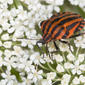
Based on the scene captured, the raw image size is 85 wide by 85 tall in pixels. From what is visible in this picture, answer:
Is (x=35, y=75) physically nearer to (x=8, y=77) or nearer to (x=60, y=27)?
(x=8, y=77)

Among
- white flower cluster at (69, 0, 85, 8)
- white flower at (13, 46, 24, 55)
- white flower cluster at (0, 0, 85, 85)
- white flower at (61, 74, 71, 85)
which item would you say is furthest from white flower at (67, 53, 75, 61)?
white flower cluster at (69, 0, 85, 8)

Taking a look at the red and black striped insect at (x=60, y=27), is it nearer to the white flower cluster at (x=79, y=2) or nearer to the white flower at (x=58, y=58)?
the white flower at (x=58, y=58)

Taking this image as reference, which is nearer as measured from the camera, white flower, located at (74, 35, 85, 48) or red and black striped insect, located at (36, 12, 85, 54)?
red and black striped insect, located at (36, 12, 85, 54)

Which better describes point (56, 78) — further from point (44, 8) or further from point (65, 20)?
point (44, 8)

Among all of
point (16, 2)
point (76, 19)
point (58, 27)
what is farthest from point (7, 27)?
point (76, 19)

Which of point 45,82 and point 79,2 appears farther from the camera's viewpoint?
point 79,2

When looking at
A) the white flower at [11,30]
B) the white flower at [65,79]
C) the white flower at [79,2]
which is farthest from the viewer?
the white flower at [79,2]

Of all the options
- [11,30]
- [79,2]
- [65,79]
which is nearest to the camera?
[65,79]

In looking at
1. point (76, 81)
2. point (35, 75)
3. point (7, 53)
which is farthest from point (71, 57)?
point (7, 53)

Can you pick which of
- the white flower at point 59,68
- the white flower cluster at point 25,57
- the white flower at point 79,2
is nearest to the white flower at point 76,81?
the white flower cluster at point 25,57

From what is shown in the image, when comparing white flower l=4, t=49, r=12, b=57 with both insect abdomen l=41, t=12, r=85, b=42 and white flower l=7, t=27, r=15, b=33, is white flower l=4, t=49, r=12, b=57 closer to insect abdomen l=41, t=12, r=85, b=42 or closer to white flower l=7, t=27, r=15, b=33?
white flower l=7, t=27, r=15, b=33

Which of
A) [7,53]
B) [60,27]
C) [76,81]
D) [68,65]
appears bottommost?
[76,81]
